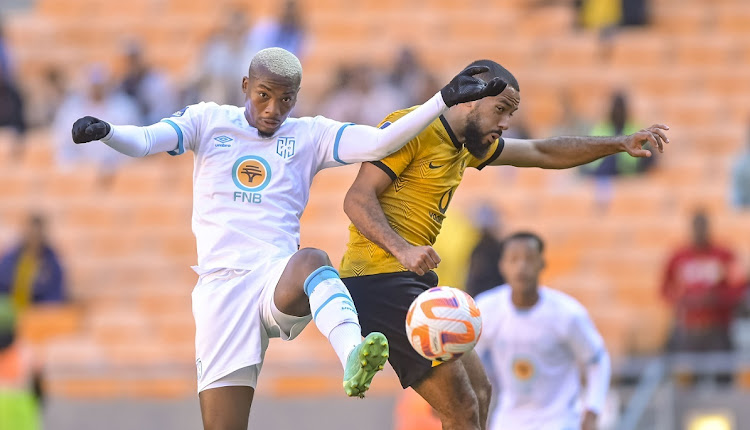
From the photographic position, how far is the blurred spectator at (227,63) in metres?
17.0

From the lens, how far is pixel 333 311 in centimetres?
682

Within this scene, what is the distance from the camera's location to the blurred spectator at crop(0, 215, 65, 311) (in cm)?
1505

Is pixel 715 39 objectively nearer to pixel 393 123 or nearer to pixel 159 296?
pixel 159 296

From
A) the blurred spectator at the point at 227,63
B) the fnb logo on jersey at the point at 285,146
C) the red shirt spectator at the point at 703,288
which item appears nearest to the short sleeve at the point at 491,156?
the fnb logo on jersey at the point at 285,146

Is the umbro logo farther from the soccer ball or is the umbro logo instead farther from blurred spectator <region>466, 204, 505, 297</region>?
blurred spectator <region>466, 204, 505, 297</region>

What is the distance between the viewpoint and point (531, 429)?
929 cm

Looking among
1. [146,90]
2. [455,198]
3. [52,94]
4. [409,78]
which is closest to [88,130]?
[455,198]

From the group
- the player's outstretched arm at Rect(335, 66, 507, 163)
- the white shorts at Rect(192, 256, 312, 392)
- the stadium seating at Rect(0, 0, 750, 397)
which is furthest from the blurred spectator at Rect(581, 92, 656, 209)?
the white shorts at Rect(192, 256, 312, 392)

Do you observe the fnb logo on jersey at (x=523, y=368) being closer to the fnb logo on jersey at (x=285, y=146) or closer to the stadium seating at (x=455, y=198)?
the fnb logo on jersey at (x=285, y=146)

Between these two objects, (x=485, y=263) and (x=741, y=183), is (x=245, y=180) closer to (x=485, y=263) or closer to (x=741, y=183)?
(x=485, y=263)

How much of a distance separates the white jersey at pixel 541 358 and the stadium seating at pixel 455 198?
4559mm

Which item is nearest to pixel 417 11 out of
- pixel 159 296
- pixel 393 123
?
pixel 159 296

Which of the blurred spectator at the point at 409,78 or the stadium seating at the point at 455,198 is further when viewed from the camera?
the blurred spectator at the point at 409,78

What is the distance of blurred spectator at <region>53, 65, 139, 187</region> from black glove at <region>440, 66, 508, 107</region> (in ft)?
34.3
